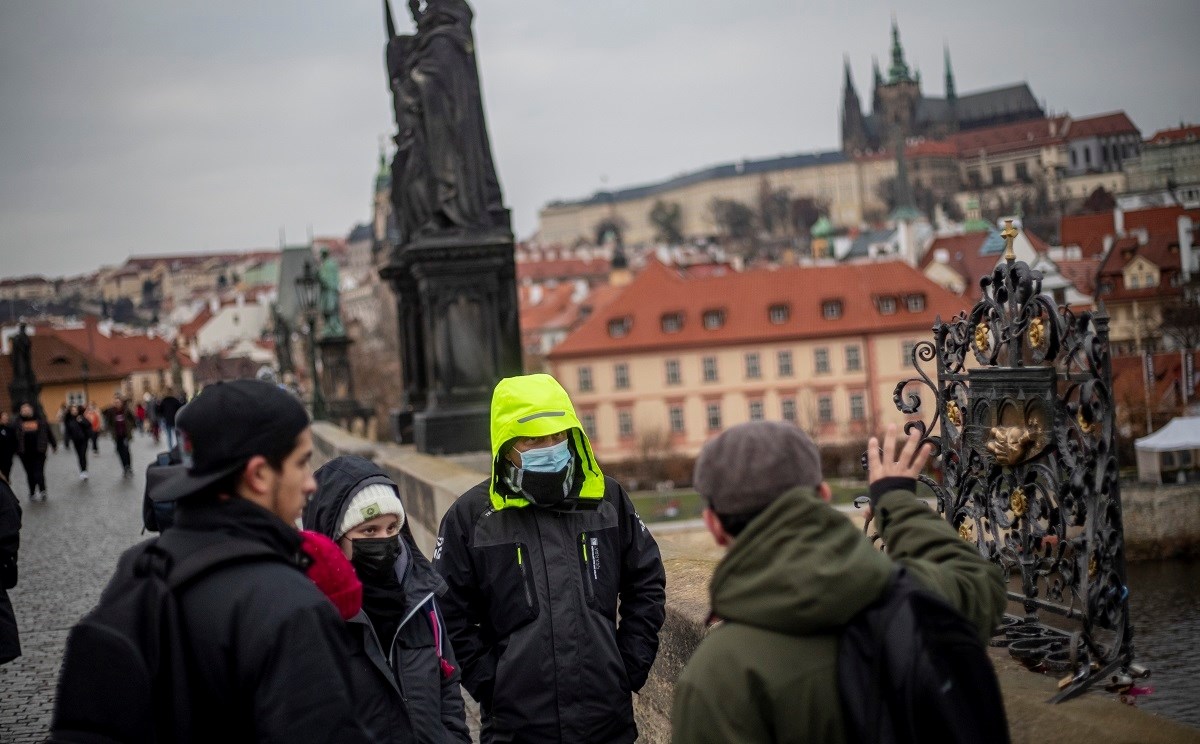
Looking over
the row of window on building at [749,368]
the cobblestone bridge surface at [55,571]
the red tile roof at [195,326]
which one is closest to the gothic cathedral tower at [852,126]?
the red tile roof at [195,326]

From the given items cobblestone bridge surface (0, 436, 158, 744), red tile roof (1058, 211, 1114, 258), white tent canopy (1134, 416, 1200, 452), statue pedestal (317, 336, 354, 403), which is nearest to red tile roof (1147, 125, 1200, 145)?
red tile roof (1058, 211, 1114, 258)

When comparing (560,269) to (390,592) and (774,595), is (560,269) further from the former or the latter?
(774,595)

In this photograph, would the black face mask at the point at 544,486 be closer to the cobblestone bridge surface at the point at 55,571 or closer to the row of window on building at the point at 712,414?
the cobblestone bridge surface at the point at 55,571

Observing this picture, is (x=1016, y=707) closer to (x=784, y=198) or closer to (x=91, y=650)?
(x=91, y=650)

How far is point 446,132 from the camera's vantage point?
11.4 meters

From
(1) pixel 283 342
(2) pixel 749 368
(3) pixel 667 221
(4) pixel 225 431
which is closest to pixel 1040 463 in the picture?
(4) pixel 225 431

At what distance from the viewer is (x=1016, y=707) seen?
2.87 meters

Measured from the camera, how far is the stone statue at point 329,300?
27656 mm

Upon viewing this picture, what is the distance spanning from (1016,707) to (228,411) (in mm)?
1725

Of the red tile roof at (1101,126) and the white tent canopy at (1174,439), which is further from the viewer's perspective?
the red tile roof at (1101,126)

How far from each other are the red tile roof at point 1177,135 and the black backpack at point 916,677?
7499 cm

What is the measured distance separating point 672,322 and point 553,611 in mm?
65928

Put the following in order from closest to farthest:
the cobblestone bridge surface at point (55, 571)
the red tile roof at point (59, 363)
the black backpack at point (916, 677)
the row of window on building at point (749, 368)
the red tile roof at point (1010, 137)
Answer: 1. the black backpack at point (916, 677)
2. the cobblestone bridge surface at point (55, 571)
3. the red tile roof at point (59, 363)
4. the row of window on building at point (749, 368)
5. the red tile roof at point (1010, 137)

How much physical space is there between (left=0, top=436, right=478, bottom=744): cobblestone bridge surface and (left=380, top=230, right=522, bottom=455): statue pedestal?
2.68 m
